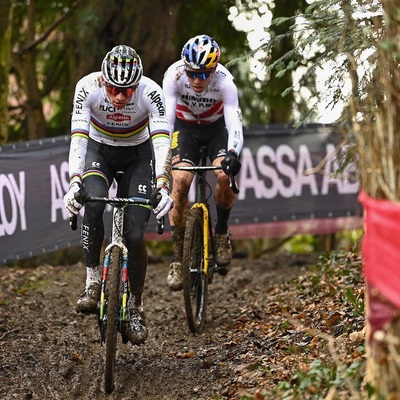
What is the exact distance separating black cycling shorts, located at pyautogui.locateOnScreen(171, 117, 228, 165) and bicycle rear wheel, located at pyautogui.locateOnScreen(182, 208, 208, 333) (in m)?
0.70

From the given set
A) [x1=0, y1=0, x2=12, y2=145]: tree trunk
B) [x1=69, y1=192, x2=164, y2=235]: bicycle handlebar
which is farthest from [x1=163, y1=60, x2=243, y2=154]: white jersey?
[x1=0, y1=0, x2=12, y2=145]: tree trunk

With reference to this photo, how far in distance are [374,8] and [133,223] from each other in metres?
2.63

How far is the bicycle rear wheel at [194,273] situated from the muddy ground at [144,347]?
8.9 inches

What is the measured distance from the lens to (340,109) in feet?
27.3

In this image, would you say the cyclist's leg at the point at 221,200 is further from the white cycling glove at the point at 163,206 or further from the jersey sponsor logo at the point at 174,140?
the white cycling glove at the point at 163,206

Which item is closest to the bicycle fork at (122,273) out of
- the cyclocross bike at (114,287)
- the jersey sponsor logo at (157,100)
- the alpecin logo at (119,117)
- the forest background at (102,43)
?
the cyclocross bike at (114,287)

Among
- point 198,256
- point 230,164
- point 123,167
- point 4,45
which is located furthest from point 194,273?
point 4,45

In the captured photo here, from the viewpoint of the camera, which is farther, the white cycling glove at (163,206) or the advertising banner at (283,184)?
the advertising banner at (283,184)

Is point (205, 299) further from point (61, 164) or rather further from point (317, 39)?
point (61, 164)

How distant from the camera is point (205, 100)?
9672 mm

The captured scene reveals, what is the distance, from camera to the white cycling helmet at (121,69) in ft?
24.7

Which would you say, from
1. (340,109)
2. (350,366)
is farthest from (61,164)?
(350,366)

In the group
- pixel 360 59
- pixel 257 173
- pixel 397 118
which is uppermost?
pixel 360 59

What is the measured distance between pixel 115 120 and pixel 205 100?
1.88m
